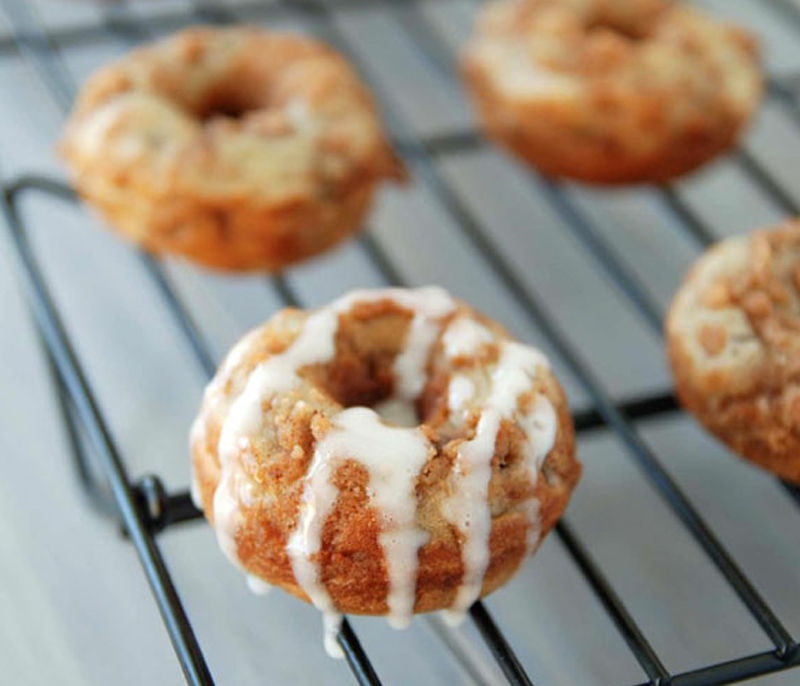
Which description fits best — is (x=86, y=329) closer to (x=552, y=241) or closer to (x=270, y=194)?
(x=270, y=194)

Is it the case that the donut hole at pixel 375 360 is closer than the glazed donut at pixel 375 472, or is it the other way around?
the glazed donut at pixel 375 472

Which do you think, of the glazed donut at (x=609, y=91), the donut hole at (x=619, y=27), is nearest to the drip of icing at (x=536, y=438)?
the glazed donut at (x=609, y=91)

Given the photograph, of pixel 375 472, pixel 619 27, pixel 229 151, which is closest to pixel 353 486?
pixel 375 472

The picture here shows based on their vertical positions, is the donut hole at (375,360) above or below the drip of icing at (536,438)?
above

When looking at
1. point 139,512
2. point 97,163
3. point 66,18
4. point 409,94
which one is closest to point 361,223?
point 97,163

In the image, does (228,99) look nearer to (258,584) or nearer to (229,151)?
(229,151)

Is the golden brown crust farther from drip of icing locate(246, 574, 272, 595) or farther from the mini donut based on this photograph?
the mini donut

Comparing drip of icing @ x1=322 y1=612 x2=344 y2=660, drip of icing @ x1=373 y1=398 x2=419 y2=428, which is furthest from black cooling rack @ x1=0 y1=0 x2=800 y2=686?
drip of icing @ x1=373 y1=398 x2=419 y2=428

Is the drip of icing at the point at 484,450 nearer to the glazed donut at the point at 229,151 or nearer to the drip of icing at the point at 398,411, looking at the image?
the drip of icing at the point at 398,411
